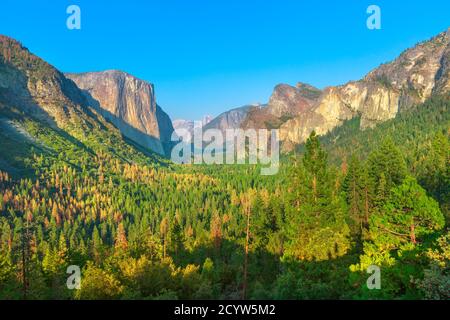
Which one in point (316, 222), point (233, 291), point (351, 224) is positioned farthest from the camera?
point (351, 224)

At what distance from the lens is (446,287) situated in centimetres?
1802

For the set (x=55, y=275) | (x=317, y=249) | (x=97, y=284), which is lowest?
(x=55, y=275)

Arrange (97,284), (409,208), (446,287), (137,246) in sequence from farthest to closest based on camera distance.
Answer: (137,246)
(97,284)
(409,208)
(446,287)

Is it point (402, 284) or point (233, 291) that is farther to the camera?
point (233, 291)

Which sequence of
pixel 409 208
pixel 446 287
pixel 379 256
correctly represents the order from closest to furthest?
pixel 446 287 < pixel 379 256 < pixel 409 208

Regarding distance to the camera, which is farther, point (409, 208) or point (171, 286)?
point (171, 286)

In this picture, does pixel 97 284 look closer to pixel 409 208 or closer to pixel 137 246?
pixel 409 208

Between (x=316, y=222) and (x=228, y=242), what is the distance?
165ft

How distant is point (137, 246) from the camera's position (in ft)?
261

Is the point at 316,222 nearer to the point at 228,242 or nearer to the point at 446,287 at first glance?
the point at 446,287

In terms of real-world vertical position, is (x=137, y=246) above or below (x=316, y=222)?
below
